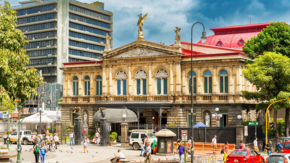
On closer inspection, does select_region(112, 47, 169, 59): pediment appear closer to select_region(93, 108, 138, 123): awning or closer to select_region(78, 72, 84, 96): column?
select_region(78, 72, 84, 96): column

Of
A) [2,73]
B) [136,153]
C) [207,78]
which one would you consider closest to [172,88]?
[207,78]

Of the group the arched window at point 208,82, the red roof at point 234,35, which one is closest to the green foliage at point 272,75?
the arched window at point 208,82

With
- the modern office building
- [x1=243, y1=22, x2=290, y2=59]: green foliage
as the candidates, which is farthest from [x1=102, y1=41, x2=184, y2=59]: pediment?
the modern office building

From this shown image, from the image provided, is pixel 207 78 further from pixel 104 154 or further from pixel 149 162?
pixel 149 162

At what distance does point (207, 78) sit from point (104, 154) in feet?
67.6

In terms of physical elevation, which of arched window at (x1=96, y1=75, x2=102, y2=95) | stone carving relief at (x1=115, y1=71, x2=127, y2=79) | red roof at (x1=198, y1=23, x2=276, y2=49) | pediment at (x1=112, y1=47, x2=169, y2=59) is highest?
red roof at (x1=198, y1=23, x2=276, y2=49)

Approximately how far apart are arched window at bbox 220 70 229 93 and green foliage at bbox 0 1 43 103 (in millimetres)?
30410

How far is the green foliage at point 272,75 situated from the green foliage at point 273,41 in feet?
16.1

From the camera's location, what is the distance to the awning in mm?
52219

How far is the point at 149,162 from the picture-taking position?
31359 mm

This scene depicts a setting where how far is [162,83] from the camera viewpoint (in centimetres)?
5716

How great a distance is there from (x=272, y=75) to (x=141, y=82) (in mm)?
20307

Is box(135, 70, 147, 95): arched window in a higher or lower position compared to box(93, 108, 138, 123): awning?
higher

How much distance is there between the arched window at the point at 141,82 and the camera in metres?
58.4
